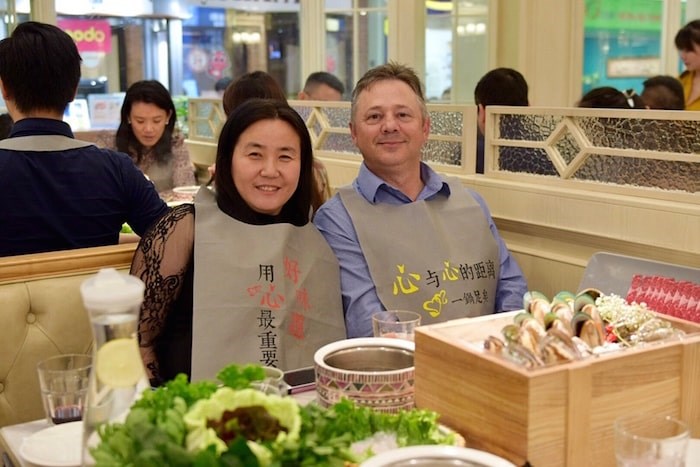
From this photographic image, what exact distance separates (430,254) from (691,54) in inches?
126

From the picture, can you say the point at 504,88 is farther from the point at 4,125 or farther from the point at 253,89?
the point at 4,125

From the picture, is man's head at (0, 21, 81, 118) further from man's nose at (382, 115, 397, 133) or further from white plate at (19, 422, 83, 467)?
white plate at (19, 422, 83, 467)

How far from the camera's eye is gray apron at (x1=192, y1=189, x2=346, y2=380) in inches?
73.7

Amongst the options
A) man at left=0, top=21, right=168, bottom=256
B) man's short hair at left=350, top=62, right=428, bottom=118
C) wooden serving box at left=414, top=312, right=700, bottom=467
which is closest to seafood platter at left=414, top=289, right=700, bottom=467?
wooden serving box at left=414, top=312, right=700, bottom=467

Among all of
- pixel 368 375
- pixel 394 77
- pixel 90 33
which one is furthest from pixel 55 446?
pixel 90 33

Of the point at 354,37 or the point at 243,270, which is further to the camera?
the point at 354,37

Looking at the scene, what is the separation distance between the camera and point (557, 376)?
3.68 feet

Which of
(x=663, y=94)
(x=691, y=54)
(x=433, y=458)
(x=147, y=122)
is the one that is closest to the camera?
(x=433, y=458)

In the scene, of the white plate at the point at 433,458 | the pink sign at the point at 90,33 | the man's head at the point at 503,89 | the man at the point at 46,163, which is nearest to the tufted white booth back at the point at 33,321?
the man at the point at 46,163

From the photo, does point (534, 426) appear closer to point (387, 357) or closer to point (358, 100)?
point (387, 357)

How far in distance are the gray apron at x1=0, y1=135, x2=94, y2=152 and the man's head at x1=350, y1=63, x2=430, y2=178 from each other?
0.83 metres

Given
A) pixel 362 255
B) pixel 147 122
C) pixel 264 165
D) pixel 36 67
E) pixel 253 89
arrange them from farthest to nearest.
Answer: pixel 147 122 → pixel 253 89 → pixel 36 67 → pixel 362 255 → pixel 264 165

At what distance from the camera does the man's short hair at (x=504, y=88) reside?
4.15m

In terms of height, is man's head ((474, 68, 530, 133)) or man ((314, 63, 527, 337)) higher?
man's head ((474, 68, 530, 133))
